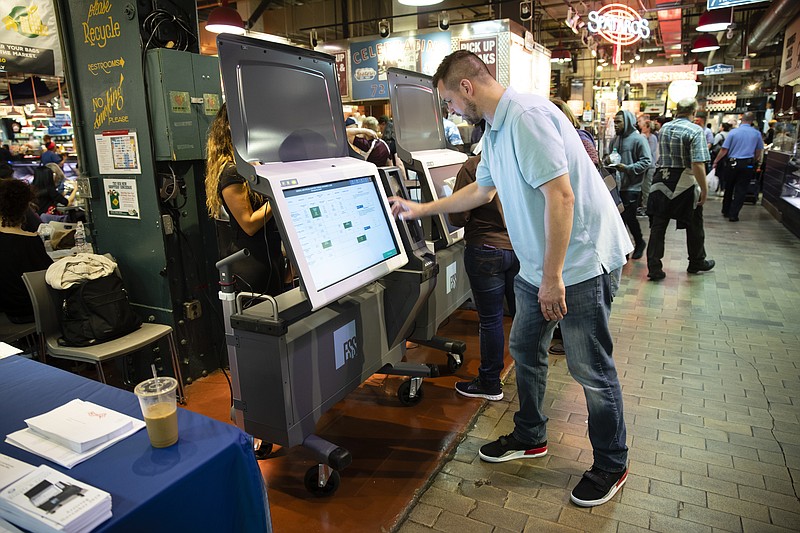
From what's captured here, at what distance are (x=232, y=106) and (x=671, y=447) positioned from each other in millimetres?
2690

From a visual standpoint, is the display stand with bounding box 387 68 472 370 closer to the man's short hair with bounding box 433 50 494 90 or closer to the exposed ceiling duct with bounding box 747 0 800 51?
the man's short hair with bounding box 433 50 494 90

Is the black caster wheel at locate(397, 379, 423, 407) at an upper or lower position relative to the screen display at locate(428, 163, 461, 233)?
lower

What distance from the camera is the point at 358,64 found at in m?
8.60

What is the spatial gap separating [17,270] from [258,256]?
185cm

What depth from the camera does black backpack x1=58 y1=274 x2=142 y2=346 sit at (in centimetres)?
314

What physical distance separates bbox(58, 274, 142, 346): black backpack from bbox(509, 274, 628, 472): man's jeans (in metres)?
2.31

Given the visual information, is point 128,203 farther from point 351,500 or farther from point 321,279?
point 351,500

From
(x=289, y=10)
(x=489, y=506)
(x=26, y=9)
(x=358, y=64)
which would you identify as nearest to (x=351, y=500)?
(x=489, y=506)

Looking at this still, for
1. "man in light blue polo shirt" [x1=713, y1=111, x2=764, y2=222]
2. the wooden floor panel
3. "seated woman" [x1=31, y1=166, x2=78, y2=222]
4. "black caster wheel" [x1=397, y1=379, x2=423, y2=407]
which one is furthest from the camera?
"man in light blue polo shirt" [x1=713, y1=111, x2=764, y2=222]

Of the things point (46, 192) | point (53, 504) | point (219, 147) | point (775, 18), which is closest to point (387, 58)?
point (46, 192)

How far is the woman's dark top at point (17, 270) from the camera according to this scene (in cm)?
359

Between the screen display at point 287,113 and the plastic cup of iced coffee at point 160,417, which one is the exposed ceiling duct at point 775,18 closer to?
the screen display at point 287,113

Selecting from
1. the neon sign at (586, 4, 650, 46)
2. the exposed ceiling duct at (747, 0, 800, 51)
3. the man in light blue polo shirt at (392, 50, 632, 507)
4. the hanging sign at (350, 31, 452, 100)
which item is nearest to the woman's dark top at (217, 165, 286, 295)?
the man in light blue polo shirt at (392, 50, 632, 507)

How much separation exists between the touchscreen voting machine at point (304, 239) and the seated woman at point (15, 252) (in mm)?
2197
